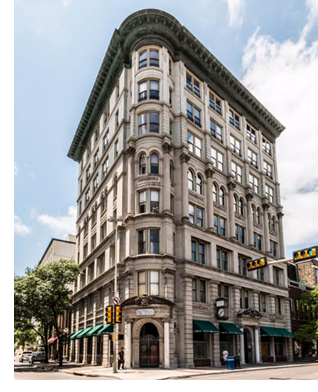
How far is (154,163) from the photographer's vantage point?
39.5 m

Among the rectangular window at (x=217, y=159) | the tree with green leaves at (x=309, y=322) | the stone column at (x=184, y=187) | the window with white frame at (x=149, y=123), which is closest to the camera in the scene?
the stone column at (x=184, y=187)

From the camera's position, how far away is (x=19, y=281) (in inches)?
1764

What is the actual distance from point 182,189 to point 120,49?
17.7m

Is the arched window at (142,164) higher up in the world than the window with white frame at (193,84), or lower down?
lower down

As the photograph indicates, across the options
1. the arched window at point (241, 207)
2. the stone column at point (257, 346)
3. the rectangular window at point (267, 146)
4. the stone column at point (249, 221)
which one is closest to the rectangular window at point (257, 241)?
the stone column at point (249, 221)

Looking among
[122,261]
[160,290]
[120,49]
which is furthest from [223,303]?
[120,49]

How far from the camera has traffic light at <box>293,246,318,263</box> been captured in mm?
21562

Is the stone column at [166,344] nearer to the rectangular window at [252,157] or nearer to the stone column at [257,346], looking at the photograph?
the stone column at [257,346]

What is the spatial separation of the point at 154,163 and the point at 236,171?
1543 cm

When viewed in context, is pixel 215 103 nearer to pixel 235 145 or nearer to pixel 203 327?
pixel 235 145

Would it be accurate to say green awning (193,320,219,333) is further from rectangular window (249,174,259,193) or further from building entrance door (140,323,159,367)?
rectangular window (249,174,259,193)

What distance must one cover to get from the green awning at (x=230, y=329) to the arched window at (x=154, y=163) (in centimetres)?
1601

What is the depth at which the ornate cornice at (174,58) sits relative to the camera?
42.8m

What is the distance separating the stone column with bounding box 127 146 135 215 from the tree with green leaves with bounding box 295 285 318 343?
2991cm
